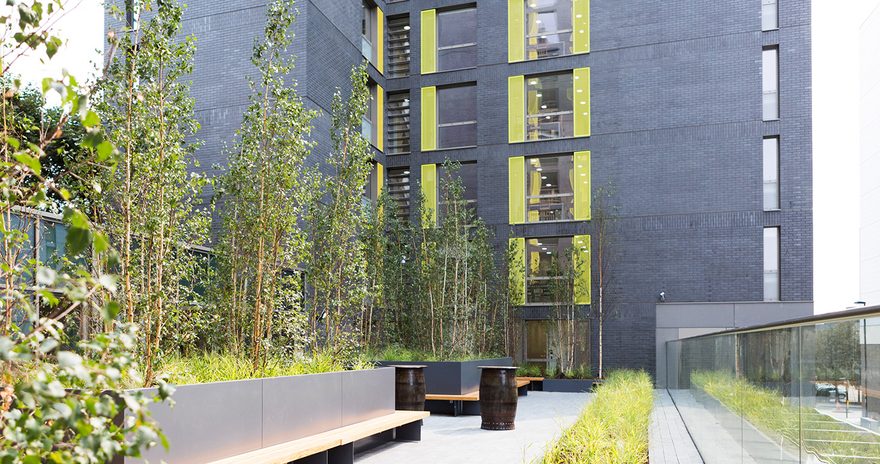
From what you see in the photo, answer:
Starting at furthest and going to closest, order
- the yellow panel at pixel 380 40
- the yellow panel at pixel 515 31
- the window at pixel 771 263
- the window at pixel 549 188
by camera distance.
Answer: the yellow panel at pixel 380 40, the yellow panel at pixel 515 31, the window at pixel 549 188, the window at pixel 771 263

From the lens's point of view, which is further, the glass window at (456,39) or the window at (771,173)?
the glass window at (456,39)

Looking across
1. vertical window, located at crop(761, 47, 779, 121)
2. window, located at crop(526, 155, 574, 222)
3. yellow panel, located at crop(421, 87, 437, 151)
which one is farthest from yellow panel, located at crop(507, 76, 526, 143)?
vertical window, located at crop(761, 47, 779, 121)

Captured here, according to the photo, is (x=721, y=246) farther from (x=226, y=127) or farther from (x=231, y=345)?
(x=231, y=345)

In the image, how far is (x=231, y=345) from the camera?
7.55 m

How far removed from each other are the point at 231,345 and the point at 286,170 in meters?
1.87

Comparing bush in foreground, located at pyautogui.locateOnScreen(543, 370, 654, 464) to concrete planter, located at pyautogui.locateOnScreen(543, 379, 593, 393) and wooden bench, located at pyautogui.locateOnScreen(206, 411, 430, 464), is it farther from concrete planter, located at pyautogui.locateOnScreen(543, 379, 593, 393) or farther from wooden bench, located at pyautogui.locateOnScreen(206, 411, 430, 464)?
concrete planter, located at pyautogui.locateOnScreen(543, 379, 593, 393)

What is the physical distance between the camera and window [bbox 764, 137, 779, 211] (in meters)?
18.2

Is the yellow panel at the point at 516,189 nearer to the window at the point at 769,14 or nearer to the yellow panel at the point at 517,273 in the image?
the yellow panel at the point at 517,273

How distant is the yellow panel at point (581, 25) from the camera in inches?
781

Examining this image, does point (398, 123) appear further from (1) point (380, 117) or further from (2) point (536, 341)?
(2) point (536, 341)

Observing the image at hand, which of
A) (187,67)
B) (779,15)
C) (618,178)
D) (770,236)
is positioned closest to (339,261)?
(187,67)

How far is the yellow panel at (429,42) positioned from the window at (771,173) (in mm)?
9088

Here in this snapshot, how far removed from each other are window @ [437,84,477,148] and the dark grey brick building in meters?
0.04

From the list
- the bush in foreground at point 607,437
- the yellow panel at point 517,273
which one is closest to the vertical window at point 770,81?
the yellow panel at point 517,273
